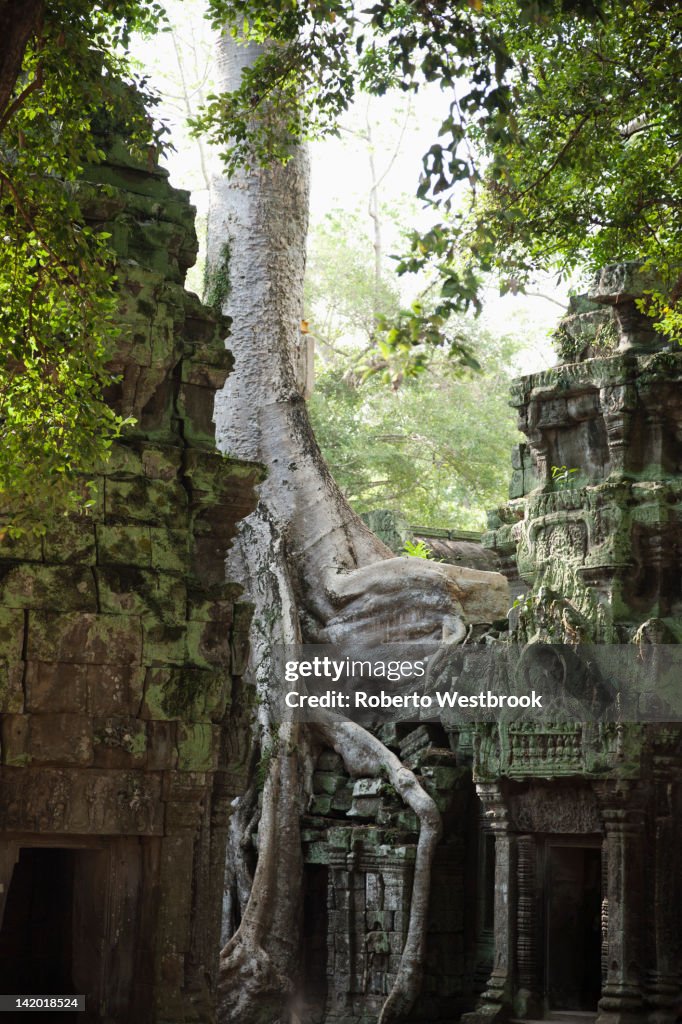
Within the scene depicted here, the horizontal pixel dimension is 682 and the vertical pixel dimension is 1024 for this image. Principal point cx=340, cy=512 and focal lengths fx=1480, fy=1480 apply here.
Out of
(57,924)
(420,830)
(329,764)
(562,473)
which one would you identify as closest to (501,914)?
(420,830)

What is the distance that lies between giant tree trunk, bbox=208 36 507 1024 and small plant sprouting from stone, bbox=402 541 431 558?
1471 mm

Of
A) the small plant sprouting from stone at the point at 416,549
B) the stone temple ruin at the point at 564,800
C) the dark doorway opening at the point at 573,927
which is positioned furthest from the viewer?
the small plant sprouting from stone at the point at 416,549

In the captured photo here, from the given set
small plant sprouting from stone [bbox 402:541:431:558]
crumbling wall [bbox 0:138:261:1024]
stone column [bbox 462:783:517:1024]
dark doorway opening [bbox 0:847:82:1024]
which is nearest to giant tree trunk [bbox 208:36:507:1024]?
stone column [bbox 462:783:517:1024]

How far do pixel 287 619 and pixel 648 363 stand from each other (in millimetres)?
3791

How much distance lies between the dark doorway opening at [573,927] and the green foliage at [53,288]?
15.4 feet

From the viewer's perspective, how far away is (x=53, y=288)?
7082 mm

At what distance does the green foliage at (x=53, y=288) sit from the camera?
6891 millimetres

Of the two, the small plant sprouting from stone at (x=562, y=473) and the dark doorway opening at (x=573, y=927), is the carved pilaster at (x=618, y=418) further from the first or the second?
the dark doorway opening at (x=573, y=927)

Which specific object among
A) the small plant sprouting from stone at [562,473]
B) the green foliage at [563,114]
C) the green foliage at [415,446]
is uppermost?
the green foliage at [415,446]

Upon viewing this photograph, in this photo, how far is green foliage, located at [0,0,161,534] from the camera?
6.89 meters

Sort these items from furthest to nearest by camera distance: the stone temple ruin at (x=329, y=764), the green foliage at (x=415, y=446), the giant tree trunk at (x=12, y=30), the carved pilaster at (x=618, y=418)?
1. the green foliage at (x=415, y=446)
2. the carved pilaster at (x=618, y=418)
3. the stone temple ruin at (x=329, y=764)
4. the giant tree trunk at (x=12, y=30)

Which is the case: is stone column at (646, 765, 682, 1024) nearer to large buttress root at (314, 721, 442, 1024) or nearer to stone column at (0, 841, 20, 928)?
large buttress root at (314, 721, 442, 1024)

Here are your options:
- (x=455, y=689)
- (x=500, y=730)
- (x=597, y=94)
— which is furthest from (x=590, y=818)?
(x=597, y=94)

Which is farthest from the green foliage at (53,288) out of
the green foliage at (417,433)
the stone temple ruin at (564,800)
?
the green foliage at (417,433)
